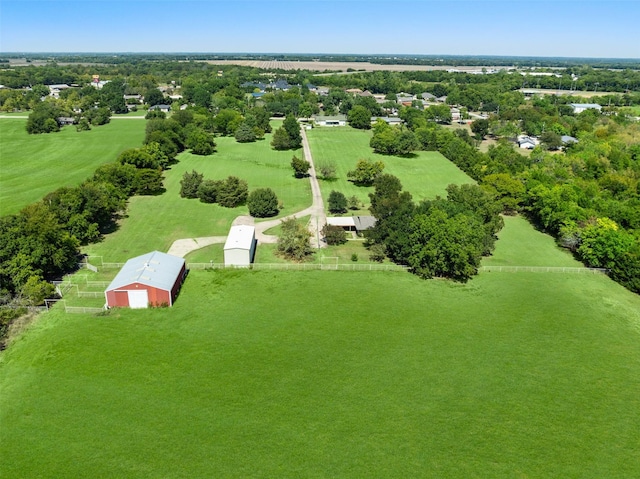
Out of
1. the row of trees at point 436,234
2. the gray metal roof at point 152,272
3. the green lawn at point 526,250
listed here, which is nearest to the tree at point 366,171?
the row of trees at point 436,234

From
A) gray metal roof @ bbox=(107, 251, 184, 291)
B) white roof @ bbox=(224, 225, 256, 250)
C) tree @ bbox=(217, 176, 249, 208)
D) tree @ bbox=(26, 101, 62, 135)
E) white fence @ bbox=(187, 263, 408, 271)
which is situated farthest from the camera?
tree @ bbox=(26, 101, 62, 135)

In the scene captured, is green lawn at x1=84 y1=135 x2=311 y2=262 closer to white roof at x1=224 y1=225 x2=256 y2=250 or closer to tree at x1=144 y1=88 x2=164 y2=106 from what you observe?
white roof at x1=224 y1=225 x2=256 y2=250

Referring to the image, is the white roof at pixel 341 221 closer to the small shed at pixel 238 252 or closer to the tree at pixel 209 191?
the small shed at pixel 238 252

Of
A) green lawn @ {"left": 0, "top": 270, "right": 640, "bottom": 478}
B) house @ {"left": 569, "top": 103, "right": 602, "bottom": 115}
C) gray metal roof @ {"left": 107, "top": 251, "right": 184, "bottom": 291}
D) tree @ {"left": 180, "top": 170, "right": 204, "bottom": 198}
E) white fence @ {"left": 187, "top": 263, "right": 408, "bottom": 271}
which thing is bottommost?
green lawn @ {"left": 0, "top": 270, "right": 640, "bottom": 478}

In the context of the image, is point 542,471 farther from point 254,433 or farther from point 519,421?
point 254,433

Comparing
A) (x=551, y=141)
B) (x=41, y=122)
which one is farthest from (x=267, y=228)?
(x=41, y=122)

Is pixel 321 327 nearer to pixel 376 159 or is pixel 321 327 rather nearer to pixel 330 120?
pixel 376 159

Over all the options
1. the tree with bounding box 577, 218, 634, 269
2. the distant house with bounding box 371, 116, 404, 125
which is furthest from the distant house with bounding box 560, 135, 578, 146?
the tree with bounding box 577, 218, 634, 269
